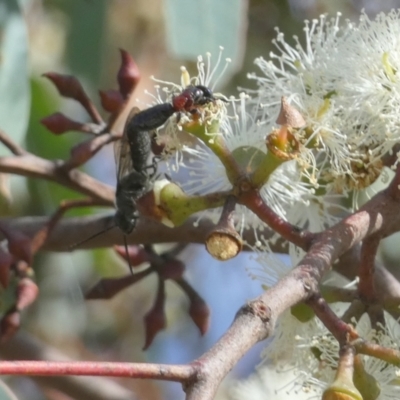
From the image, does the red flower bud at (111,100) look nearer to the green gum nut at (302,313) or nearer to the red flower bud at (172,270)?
the red flower bud at (172,270)

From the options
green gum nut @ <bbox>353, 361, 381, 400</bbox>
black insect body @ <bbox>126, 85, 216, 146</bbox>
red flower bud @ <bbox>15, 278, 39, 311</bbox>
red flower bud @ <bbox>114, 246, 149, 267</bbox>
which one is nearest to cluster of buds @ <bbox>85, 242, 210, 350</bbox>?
red flower bud @ <bbox>114, 246, 149, 267</bbox>

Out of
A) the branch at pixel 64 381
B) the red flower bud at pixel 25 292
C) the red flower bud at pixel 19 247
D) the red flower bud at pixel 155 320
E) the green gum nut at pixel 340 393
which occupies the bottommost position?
the branch at pixel 64 381

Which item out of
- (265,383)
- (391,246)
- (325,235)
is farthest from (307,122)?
(391,246)

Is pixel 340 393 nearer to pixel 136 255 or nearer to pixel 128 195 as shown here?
pixel 128 195

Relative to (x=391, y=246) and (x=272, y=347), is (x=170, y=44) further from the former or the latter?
(x=391, y=246)

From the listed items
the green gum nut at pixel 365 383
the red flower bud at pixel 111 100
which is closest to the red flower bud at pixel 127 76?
the red flower bud at pixel 111 100
